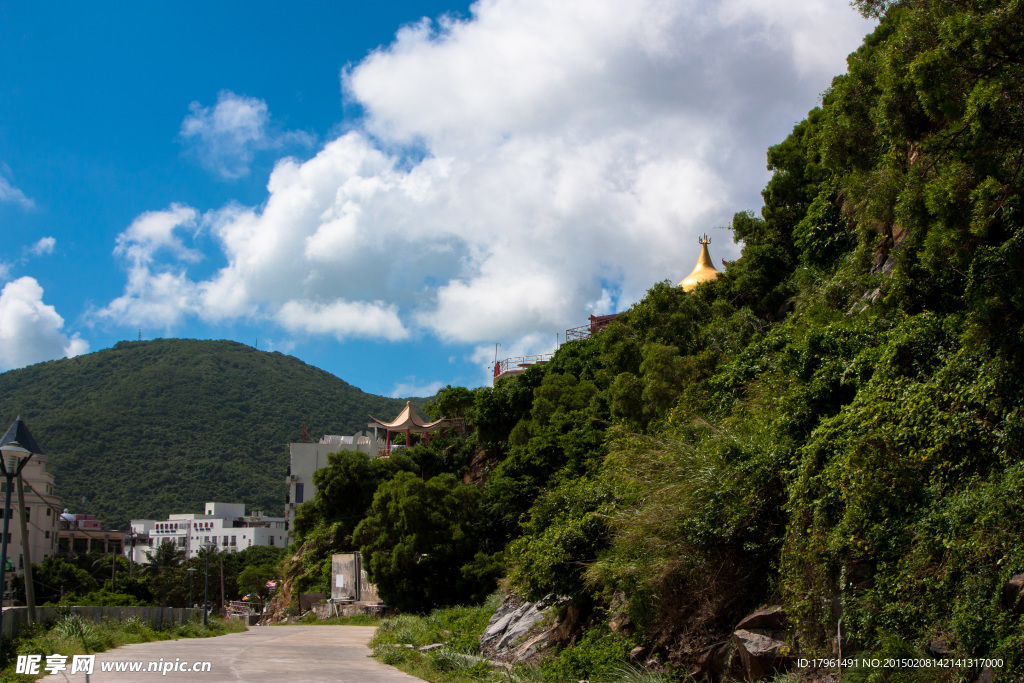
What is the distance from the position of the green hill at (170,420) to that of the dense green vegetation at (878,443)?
10409 centimetres

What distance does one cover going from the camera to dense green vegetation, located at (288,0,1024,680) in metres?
8.41

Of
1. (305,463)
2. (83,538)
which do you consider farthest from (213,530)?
(305,463)

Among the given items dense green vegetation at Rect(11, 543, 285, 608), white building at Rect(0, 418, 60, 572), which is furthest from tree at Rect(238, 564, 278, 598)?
white building at Rect(0, 418, 60, 572)

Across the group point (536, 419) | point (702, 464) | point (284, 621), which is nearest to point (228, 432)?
point (284, 621)

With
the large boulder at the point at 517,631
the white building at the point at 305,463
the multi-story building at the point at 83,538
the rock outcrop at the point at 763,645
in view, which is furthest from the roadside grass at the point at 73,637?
the multi-story building at the point at 83,538

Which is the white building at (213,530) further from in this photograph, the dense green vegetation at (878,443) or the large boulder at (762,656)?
the large boulder at (762,656)

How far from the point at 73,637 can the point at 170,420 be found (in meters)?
123

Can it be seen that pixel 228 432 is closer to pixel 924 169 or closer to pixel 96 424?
pixel 96 424

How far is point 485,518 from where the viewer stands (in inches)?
1212

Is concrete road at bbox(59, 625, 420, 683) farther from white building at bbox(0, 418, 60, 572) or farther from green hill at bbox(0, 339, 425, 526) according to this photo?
green hill at bbox(0, 339, 425, 526)

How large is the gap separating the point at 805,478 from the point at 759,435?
6.00ft

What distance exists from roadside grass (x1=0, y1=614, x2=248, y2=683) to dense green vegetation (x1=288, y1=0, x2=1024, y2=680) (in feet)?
19.8

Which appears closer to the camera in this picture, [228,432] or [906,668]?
[906,668]

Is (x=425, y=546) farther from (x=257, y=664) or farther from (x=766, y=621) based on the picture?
(x=766, y=621)
